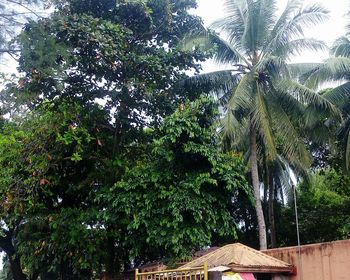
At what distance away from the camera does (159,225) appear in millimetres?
12203

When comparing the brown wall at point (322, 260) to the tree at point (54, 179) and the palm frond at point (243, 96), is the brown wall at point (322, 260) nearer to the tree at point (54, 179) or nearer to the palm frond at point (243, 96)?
the palm frond at point (243, 96)

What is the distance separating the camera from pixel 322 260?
1041 cm

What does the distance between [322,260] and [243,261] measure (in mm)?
1733

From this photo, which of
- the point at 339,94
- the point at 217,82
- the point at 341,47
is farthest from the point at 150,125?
the point at 341,47

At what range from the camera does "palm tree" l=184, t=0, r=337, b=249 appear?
14422mm

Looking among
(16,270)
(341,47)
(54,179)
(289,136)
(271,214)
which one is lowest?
(16,270)

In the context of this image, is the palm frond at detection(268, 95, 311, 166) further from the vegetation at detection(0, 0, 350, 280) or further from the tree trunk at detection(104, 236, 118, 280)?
the tree trunk at detection(104, 236, 118, 280)

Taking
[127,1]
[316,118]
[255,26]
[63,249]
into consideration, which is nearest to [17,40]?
[127,1]

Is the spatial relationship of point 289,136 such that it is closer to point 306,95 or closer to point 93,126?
point 306,95

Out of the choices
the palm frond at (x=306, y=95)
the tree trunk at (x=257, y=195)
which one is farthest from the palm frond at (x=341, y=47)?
the tree trunk at (x=257, y=195)

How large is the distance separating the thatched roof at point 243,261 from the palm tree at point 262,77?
3971mm

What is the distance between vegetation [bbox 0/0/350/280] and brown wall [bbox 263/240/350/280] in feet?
7.35

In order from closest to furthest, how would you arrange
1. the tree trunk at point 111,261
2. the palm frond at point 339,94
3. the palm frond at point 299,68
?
the tree trunk at point 111,261 → the palm frond at point 299,68 → the palm frond at point 339,94

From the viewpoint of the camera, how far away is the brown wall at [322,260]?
9906 millimetres
